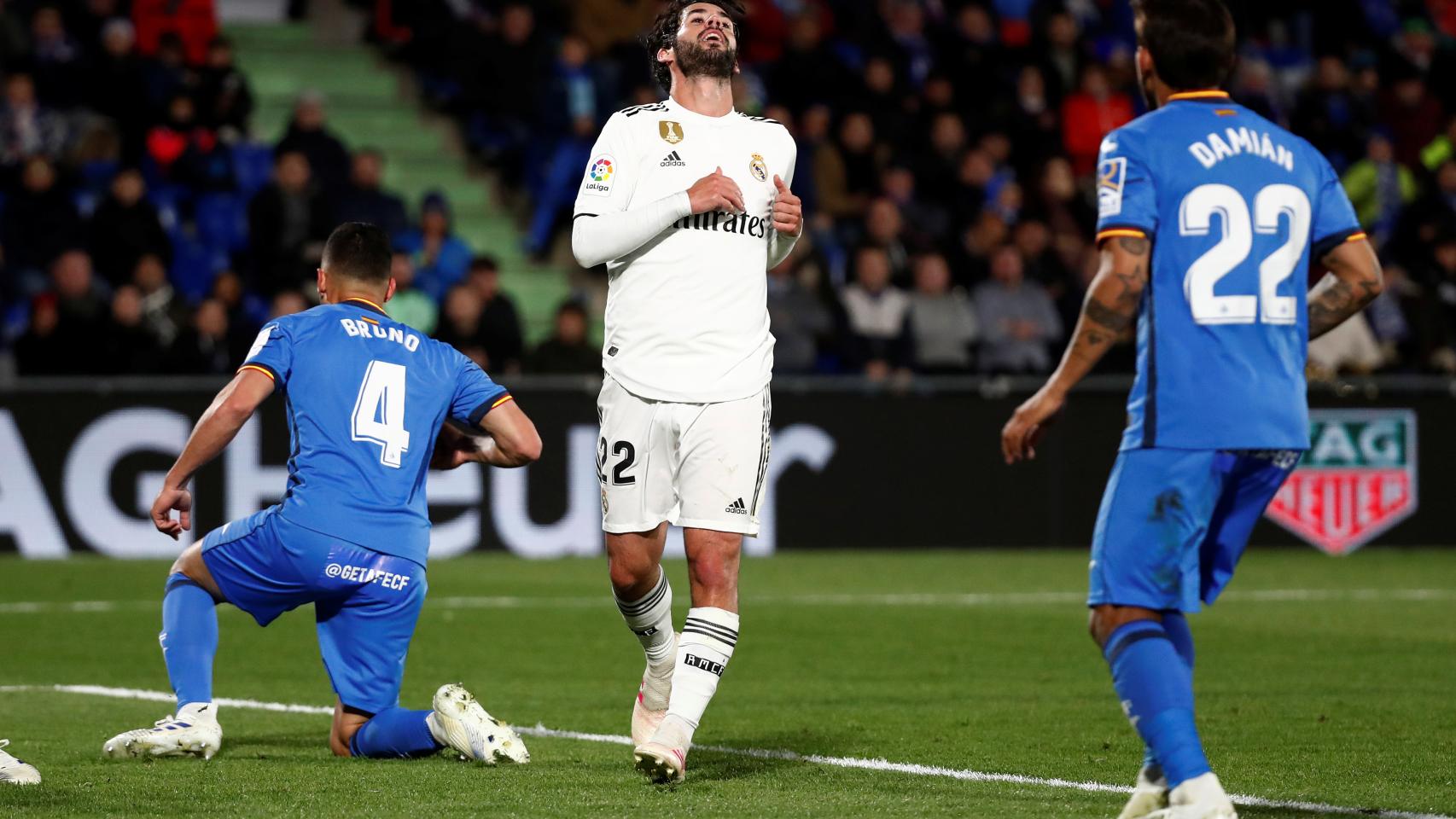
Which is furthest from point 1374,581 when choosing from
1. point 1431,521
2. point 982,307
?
point 982,307

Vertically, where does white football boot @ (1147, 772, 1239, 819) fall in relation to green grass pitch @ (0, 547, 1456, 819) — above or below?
above

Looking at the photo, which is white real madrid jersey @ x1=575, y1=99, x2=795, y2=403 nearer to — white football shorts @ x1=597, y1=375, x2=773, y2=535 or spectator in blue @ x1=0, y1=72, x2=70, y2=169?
white football shorts @ x1=597, y1=375, x2=773, y2=535

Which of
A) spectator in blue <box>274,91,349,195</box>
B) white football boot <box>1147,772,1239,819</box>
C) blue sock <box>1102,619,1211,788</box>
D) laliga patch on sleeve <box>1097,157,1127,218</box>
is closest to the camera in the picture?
white football boot <box>1147,772,1239,819</box>

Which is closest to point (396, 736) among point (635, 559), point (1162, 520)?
point (635, 559)

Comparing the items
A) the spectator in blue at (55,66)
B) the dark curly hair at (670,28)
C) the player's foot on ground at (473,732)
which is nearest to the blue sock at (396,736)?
the player's foot on ground at (473,732)

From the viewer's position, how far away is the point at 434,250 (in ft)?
58.0

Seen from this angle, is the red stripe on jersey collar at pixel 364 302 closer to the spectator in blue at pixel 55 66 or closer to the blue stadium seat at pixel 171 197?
the blue stadium seat at pixel 171 197

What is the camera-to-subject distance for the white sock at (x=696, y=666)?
5.98 m

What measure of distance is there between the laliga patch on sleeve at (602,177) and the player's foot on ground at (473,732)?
1.58m

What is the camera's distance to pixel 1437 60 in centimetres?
2312

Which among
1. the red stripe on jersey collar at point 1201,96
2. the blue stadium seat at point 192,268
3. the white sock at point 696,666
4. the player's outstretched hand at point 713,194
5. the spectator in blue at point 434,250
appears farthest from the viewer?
the spectator in blue at point 434,250

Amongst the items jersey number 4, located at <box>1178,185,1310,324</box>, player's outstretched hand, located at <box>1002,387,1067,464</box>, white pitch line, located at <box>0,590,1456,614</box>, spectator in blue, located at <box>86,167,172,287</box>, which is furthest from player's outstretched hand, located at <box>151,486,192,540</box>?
spectator in blue, located at <box>86,167,172,287</box>

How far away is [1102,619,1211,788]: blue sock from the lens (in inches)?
190

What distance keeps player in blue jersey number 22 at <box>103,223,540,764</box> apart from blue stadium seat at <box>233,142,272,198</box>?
1171 centimetres
